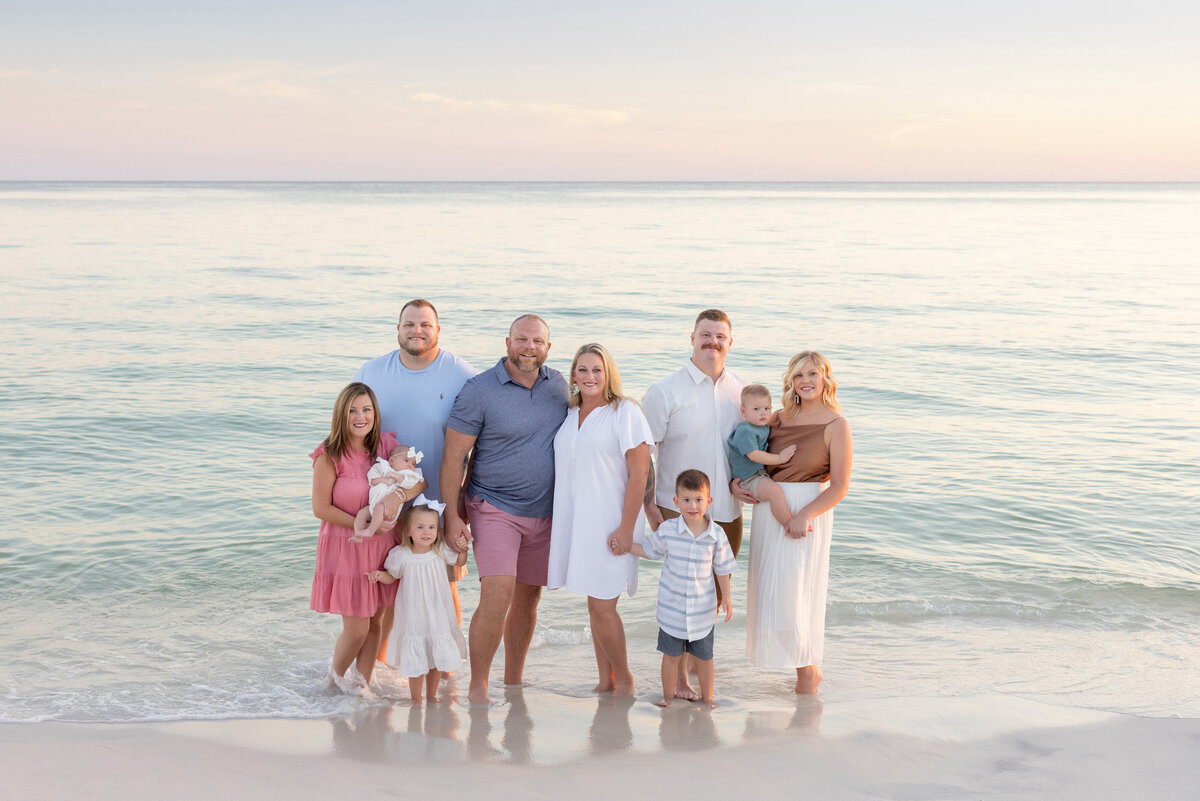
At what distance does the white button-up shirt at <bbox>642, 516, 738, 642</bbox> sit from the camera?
17.2ft

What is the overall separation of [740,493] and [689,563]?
1.80 ft

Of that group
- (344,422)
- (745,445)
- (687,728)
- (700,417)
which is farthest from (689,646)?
(344,422)

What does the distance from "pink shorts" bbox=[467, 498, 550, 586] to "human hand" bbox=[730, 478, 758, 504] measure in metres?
1.04

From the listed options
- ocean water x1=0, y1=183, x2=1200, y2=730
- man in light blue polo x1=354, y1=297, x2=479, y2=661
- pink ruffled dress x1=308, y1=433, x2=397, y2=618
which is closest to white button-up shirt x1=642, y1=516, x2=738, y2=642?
ocean water x1=0, y1=183, x2=1200, y2=730

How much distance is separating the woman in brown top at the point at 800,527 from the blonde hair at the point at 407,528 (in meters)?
1.67

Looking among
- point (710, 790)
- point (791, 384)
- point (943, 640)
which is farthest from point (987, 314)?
point (710, 790)

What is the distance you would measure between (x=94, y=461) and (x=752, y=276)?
22.6 metres

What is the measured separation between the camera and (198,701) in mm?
5684

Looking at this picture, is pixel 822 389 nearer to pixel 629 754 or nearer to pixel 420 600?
pixel 629 754

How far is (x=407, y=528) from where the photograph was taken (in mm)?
5348

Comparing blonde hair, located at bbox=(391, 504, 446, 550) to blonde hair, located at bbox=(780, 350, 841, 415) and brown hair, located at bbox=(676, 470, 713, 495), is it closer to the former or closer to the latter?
brown hair, located at bbox=(676, 470, 713, 495)

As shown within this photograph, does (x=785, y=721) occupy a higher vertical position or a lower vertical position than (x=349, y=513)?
lower

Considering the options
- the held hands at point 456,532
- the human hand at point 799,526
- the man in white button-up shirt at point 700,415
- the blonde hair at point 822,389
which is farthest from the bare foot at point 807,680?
the held hands at point 456,532

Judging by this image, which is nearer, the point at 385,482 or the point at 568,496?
the point at 385,482
